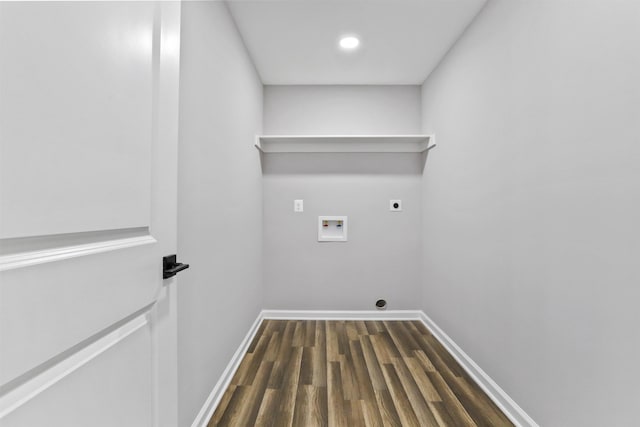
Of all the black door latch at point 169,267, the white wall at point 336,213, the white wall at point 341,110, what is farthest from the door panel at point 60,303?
the white wall at point 341,110

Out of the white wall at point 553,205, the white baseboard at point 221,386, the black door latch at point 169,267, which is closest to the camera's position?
the black door latch at point 169,267

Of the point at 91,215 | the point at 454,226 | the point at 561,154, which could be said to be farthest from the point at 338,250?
the point at 91,215

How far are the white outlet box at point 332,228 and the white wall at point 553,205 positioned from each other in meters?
1.16

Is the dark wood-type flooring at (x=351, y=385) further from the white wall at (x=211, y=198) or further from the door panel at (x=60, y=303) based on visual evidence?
the door panel at (x=60, y=303)

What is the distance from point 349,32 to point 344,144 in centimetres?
101

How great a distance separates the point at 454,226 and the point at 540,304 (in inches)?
37.9

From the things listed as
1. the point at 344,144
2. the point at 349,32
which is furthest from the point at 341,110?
the point at 349,32

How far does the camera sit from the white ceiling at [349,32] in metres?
1.86

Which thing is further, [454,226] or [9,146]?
[454,226]

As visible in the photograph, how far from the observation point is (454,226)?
2.28 m

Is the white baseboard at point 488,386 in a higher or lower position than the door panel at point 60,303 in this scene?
lower

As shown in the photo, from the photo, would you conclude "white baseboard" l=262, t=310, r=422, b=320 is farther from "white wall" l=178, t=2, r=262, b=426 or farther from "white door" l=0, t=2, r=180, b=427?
"white door" l=0, t=2, r=180, b=427

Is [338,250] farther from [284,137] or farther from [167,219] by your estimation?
[167,219]

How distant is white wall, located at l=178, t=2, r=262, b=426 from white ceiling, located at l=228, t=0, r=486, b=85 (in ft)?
0.73
